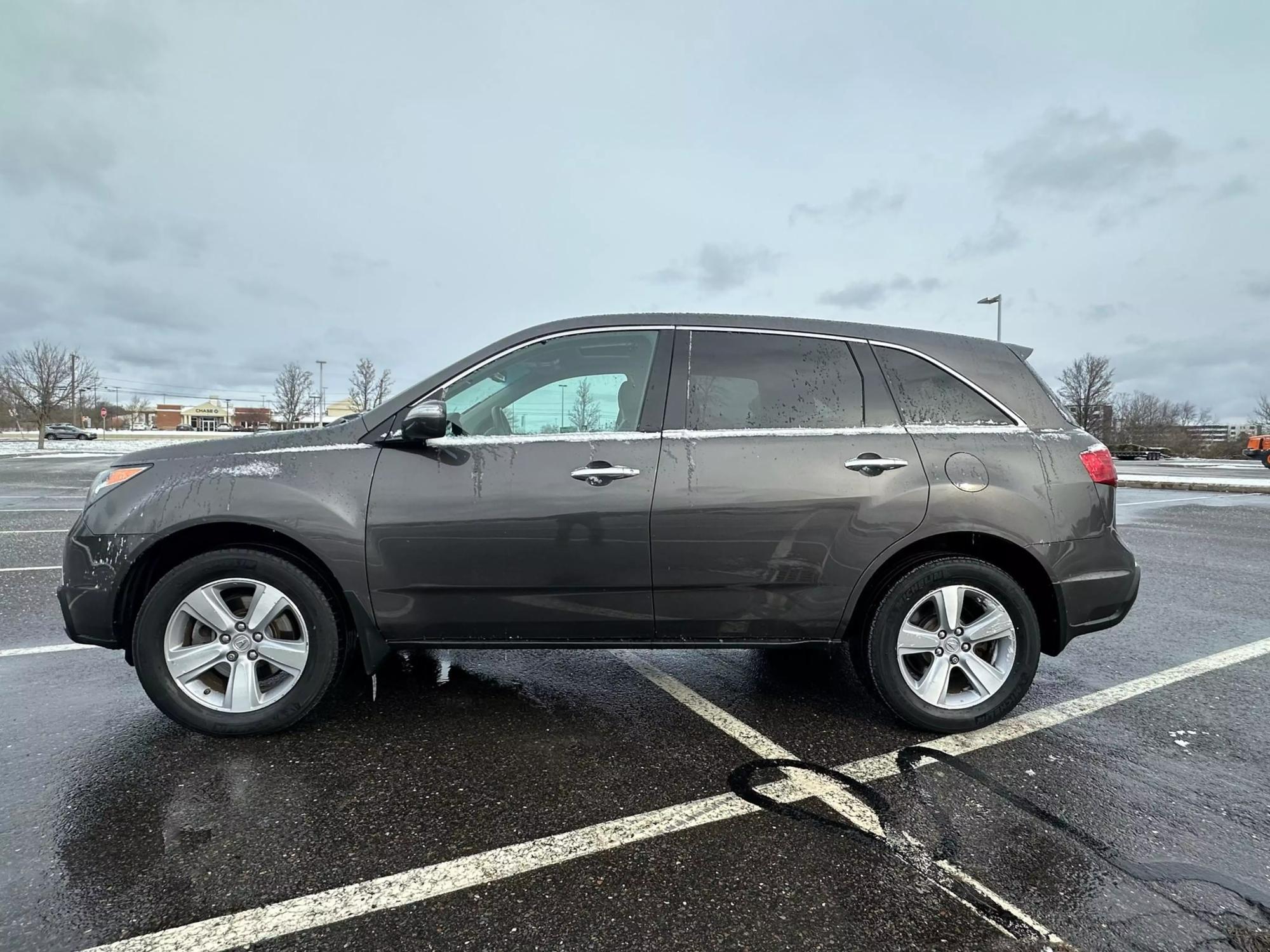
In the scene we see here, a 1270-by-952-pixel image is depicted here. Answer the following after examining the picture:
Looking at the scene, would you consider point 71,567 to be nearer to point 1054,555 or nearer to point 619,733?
point 619,733

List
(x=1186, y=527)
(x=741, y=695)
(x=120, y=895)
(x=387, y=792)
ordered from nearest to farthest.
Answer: (x=120, y=895)
(x=387, y=792)
(x=741, y=695)
(x=1186, y=527)

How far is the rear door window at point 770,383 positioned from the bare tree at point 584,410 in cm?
42

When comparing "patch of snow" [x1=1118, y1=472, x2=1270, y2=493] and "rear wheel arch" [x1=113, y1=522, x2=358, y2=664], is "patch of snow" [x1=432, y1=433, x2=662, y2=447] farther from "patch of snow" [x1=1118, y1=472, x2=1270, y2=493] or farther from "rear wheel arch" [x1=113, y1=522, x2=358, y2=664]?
"patch of snow" [x1=1118, y1=472, x2=1270, y2=493]

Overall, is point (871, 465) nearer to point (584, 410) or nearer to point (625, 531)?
point (625, 531)

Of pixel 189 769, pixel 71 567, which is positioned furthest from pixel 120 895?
pixel 71 567

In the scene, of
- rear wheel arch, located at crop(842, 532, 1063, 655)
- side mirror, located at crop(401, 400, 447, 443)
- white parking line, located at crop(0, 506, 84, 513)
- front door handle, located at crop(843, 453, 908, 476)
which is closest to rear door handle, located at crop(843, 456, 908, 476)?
front door handle, located at crop(843, 453, 908, 476)

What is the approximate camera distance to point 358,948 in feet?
5.70

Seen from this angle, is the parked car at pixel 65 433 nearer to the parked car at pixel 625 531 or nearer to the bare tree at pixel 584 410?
the parked car at pixel 625 531

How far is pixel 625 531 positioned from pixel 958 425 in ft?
5.27

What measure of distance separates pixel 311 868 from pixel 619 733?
1.29 metres

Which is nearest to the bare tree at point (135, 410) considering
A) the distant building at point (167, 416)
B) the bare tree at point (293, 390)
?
the distant building at point (167, 416)

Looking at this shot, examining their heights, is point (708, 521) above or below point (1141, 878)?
above

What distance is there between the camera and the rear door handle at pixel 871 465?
2.94 metres

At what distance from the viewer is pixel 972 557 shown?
3053mm
